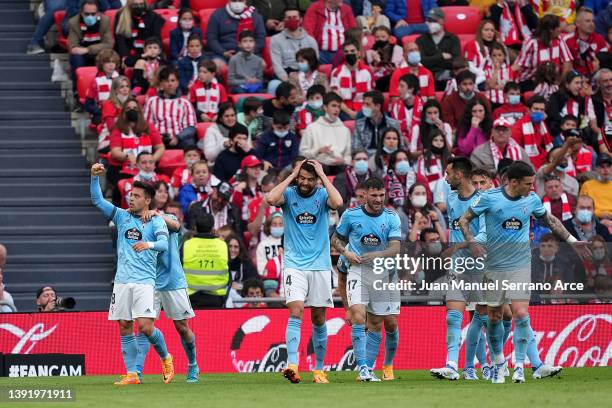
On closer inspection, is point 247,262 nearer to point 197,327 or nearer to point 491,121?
point 197,327

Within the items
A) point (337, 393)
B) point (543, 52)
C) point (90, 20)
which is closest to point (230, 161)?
point (90, 20)

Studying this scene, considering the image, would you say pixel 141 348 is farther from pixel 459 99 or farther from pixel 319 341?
pixel 459 99

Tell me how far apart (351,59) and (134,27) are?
12.2ft

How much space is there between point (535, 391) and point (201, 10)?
13.5 meters

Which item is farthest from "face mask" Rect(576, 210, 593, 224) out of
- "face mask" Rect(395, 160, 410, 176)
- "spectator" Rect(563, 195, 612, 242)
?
"face mask" Rect(395, 160, 410, 176)

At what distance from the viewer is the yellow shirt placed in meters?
23.3

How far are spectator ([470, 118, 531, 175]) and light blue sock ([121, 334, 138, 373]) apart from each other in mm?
8299

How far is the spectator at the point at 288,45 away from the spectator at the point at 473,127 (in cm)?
288

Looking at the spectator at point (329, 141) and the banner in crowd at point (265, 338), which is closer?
the banner in crowd at point (265, 338)

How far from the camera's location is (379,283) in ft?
54.4

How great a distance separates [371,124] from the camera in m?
23.8

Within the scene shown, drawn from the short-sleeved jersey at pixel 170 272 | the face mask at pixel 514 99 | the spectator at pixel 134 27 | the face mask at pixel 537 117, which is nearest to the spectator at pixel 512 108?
the face mask at pixel 514 99

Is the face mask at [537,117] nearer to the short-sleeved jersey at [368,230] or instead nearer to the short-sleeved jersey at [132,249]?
the short-sleeved jersey at [368,230]

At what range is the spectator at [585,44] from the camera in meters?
26.8
